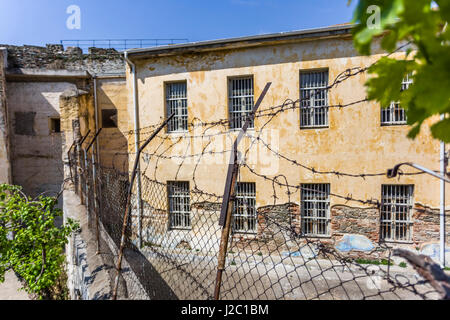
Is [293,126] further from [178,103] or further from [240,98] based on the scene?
[178,103]

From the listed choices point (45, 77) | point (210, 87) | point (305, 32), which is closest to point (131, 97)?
point (210, 87)

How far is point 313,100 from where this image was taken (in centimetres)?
746

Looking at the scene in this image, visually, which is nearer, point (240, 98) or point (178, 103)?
point (240, 98)

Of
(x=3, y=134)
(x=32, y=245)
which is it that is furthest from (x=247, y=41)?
(x=3, y=134)

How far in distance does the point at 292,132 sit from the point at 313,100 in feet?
3.69

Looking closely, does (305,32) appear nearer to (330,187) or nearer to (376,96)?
(330,187)

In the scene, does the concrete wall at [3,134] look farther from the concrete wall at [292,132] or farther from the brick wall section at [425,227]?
the brick wall section at [425,227]

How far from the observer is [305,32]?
7.04 metres

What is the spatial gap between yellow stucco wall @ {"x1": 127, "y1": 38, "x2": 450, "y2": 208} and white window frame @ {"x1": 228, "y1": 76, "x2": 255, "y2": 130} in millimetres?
191

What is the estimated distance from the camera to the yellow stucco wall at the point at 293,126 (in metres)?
6.97

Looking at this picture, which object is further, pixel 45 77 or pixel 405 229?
pixel 45 77

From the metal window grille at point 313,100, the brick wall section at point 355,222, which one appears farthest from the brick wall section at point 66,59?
the brick wall section at point 355,222

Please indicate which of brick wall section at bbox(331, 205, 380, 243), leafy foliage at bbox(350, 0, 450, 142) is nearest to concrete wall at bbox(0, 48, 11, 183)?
brick wall section at bbox(331, 205, 380, 243)
